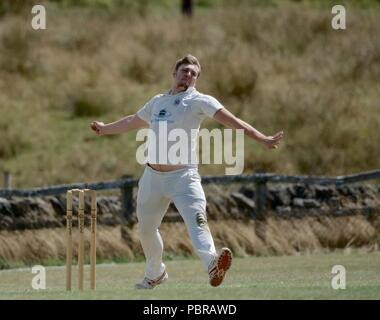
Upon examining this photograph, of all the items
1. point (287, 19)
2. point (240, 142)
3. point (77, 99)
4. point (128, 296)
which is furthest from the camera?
point (287, 19)

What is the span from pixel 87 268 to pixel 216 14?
18.2 metres

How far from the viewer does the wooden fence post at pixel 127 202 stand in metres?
18.2

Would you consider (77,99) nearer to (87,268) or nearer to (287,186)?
(287,186)

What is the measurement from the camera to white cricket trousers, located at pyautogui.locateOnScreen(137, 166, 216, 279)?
10.9 m

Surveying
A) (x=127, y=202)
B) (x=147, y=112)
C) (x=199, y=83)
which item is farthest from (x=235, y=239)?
(x=199, y=83)

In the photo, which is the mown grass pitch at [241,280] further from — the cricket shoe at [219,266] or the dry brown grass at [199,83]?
the dry brown grass at [199,83]

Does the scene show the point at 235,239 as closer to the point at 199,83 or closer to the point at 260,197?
the point at 260,197

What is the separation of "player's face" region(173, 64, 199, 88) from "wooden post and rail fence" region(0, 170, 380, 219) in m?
6.93

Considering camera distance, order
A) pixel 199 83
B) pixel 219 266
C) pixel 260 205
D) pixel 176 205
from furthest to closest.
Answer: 1. pixel 199 83
2. pixel 260 205
3. pixel 176 205
4. pixel 219 266

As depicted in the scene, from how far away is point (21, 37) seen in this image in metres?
30.0

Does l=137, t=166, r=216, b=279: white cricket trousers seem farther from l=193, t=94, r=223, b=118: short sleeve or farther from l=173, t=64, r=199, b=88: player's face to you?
l=173, t=64, r=199, b=88: player's face

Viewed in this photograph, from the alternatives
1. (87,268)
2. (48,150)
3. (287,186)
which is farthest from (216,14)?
(87,268)

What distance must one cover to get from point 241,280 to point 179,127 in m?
3.25

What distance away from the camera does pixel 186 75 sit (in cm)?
1110
